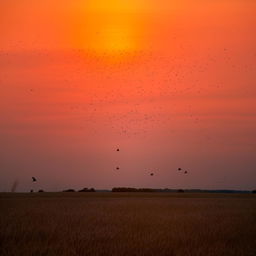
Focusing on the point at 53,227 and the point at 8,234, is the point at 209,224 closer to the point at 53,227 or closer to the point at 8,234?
the point at 53,227

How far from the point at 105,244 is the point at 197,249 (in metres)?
2.34

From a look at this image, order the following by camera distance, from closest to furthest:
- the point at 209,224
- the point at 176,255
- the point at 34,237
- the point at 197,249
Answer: the point at 176,255
the point at 197,249
the point at 34,237
the point at 209,224

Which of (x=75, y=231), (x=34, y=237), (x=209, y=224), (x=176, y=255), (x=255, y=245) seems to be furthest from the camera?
(x=209, y=224)

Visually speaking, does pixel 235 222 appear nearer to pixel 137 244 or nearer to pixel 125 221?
pixel 125 221

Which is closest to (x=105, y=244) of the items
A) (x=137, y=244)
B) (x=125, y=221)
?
(x=137, y=244)

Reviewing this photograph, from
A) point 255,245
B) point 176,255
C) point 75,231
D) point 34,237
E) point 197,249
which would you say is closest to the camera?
point 176,255

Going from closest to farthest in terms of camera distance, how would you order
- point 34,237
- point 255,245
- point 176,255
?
point 176,255 < point 255,245 < point 34,237

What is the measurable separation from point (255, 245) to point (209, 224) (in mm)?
6059

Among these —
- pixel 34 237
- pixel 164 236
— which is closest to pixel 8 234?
pixel 34 237

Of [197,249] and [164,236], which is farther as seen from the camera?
[164,236]

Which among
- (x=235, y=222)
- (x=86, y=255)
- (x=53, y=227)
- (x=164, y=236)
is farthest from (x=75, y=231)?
(x=235, y=222)

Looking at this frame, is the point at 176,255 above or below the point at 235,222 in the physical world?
below

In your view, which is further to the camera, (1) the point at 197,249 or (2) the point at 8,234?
(2) the point at 8,234

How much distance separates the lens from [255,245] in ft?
48.9
